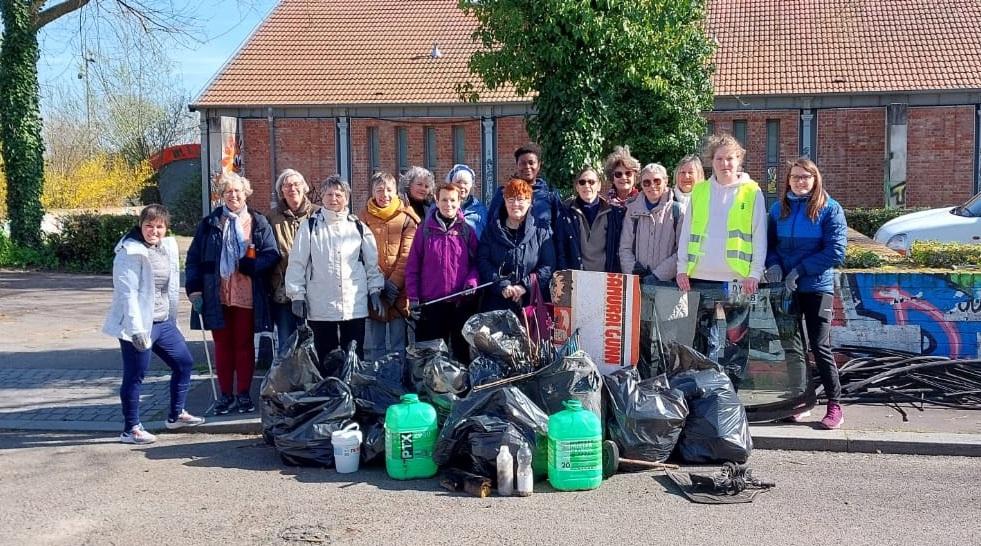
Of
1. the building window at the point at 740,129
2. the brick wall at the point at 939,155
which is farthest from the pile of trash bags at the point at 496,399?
the brick wall at the point at 939,155

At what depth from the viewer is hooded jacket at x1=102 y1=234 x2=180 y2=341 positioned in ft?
22.0

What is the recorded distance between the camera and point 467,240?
7.36 m

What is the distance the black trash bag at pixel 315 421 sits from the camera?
6262 millimetres

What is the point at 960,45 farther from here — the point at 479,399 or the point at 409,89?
the point at 479,399

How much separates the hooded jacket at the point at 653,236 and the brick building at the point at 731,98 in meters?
17.2

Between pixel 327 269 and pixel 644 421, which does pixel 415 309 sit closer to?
pixel 327 269

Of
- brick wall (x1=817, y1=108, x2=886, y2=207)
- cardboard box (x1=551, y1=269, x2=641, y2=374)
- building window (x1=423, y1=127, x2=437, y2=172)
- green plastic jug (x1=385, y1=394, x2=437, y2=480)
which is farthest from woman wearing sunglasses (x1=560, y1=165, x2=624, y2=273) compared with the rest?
building window (x1=423, y1=127, x2=437, y2=172)

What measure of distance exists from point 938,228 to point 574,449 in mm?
9414

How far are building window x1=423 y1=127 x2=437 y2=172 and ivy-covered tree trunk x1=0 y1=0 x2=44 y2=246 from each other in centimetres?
1042

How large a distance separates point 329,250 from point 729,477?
3.26 meters

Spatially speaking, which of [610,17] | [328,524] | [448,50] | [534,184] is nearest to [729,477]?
[328,524]

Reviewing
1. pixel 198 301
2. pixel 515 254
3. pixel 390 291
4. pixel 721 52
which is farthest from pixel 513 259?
pixel 721 52

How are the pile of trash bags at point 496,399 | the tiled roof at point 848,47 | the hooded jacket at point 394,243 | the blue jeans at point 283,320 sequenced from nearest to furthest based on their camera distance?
the pile of trash bags at point 496,399
the hooded jacket at point 394,243
the blue jeans at point 283,320
the tiled roof at point 848,47

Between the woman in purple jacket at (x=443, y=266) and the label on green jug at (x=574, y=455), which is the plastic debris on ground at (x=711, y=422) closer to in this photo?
the label on green jug at (x=574, y=455)
